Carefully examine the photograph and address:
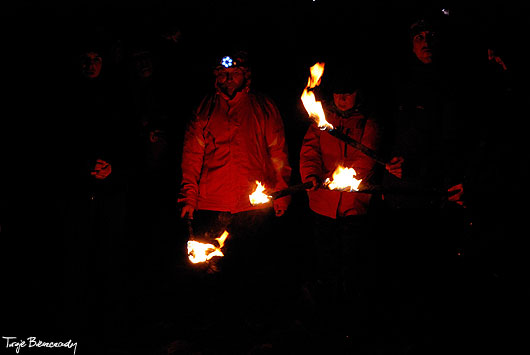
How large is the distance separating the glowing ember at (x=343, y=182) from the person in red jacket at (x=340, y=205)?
0.56 meters

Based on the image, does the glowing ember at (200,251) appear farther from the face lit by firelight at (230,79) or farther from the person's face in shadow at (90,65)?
the person's face in shadow at (90,65)

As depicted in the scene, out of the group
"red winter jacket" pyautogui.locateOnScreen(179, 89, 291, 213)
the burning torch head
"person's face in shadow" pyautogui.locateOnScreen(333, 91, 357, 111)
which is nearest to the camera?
the burning torch head

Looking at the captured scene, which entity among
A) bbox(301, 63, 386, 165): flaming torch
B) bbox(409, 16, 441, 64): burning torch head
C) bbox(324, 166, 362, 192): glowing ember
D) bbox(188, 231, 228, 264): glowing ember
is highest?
bbox(409, 16, 441, 64): burning torch head

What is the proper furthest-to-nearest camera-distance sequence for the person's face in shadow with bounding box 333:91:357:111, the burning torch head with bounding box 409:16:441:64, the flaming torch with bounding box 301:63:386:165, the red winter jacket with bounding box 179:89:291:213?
the red winter jacket with bounding box 179:89:291:213 < the person's face in shadow with bounding box 333:91:357:111 < the burning torch head with bounding box 409:16:441:64 < the flaming torch with bounding box 301:63:386:165

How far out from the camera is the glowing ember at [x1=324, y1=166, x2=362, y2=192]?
4.39m

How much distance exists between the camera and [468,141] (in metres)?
4.86

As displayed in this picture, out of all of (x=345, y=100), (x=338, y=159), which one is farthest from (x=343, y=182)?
(x=345, y=100)

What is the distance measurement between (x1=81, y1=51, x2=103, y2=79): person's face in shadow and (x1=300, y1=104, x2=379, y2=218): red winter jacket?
292cm

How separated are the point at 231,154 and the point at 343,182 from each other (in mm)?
1685

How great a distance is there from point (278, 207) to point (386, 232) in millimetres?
1985

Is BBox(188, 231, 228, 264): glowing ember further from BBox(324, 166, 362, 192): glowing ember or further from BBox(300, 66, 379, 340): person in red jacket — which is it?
BBox(324, 166, 362, 192): glowing ember

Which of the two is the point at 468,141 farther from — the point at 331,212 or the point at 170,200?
the point at 170,200

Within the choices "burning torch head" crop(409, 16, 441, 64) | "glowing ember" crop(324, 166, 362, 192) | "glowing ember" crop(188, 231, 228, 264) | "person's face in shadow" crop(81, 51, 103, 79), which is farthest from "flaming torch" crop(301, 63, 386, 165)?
"person's face in shadow" crop(81, 51, 103, 79)

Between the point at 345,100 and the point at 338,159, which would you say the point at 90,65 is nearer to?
the point at 345,100
